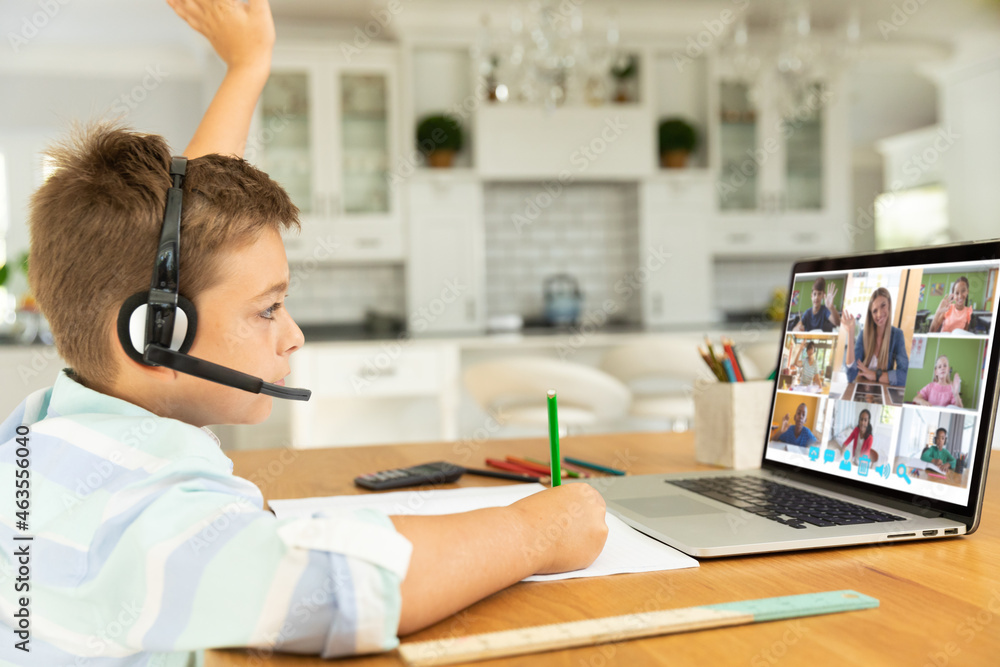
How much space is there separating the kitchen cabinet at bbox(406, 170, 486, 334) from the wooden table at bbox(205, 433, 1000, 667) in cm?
343

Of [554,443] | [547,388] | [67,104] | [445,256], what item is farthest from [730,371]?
[67,104]

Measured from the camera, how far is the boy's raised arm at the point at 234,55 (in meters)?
1.03

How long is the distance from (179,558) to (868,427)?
63cm

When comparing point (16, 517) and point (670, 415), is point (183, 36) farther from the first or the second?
point (16, 517)

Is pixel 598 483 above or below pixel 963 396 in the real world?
below

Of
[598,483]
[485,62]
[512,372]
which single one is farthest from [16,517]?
[485,62]

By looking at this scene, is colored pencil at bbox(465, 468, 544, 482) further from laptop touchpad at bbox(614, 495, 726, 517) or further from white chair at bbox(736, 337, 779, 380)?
white chair at bbox(736, 337, 779, 380)

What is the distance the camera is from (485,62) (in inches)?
124

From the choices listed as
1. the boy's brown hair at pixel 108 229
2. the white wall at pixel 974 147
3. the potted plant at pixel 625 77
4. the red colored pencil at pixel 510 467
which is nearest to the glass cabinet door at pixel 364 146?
the potted plant at pixel 625 77

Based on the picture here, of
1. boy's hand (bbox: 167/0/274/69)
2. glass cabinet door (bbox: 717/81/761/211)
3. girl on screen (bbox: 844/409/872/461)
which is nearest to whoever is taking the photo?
girl on screen (bbox: 844/409/872/461)

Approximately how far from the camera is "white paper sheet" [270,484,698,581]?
60 centimetres

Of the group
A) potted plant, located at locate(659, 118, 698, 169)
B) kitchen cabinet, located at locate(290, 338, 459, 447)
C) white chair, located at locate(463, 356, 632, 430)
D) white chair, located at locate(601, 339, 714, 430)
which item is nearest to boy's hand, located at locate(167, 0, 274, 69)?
white chair, located at locate(463, 356, 632, 430)

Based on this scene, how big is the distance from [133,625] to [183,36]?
4968 mm

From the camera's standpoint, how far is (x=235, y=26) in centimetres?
106
